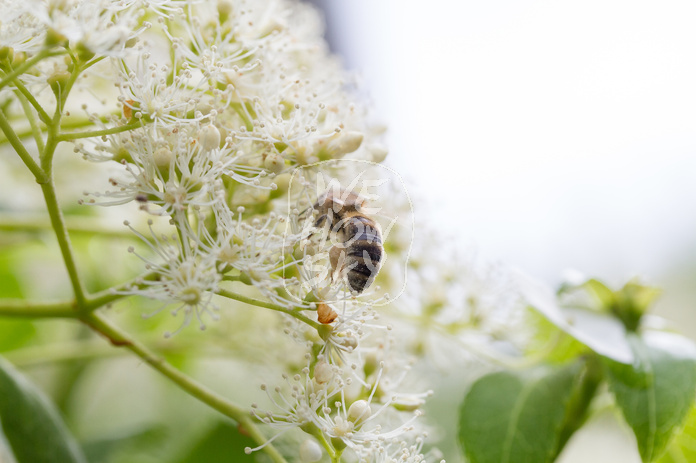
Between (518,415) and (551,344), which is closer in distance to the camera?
(518,415)

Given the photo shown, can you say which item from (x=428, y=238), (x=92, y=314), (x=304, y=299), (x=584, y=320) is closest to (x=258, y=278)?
(x=304, y=299)

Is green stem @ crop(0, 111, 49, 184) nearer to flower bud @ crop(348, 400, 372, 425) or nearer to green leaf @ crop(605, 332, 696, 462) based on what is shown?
flower bud @ crop(348, 400, 372, 425)

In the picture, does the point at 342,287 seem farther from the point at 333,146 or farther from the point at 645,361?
the point at 645,361

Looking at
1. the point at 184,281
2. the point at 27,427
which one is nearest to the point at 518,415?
the point at 184,281

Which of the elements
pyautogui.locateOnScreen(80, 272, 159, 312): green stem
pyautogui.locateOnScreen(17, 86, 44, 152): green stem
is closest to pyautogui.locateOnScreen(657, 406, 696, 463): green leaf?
pyautogui.locateOnScreen(80, 272, 159, 312): green stem

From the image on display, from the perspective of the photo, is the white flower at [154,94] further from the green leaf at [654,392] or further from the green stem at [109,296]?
the green leaf at [654,392]

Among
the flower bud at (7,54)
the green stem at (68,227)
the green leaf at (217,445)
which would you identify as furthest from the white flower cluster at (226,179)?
the green leaf at (217,445)

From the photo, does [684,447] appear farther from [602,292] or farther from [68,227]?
[68,227]
